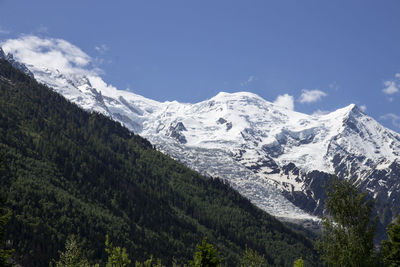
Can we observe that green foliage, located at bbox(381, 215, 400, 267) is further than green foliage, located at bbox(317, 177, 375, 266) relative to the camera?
Yes

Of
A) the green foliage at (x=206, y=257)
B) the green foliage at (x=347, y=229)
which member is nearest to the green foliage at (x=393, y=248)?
the green foliage at (x=347, y=229)

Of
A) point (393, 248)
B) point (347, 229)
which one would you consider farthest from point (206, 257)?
point (393, 248)

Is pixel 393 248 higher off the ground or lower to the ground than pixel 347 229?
higher

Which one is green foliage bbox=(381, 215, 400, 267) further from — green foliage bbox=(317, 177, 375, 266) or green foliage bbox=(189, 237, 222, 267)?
green foliage bbox=(189, 237, 222, 267)

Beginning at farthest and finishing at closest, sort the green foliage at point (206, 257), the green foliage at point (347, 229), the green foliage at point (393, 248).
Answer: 1. the green foliage at point (393, 248)
2. the green foliage at point (206, 257)
3. the green foliage at point (347, 229)

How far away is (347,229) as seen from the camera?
51.3 meters

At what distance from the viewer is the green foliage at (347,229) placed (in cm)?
4847

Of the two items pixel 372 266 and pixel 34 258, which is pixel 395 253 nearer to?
pixel 372 266

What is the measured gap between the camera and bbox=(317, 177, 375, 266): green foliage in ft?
159

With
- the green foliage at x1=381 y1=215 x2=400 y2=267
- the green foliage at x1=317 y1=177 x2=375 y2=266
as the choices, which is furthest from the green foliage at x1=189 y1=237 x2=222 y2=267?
the green foliage at x1=381 y1=215 x2=400 y2=267

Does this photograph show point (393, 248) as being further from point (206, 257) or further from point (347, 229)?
point (206, 257)

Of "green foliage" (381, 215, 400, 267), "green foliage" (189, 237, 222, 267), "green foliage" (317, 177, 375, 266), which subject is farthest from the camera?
"green foliage" (381, 215, 400, 267)

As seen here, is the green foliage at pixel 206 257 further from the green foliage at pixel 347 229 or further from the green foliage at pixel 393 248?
the green foliage at pixel 393 248

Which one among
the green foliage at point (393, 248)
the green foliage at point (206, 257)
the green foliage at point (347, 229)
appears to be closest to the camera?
the green foliage at point (347, 229)
